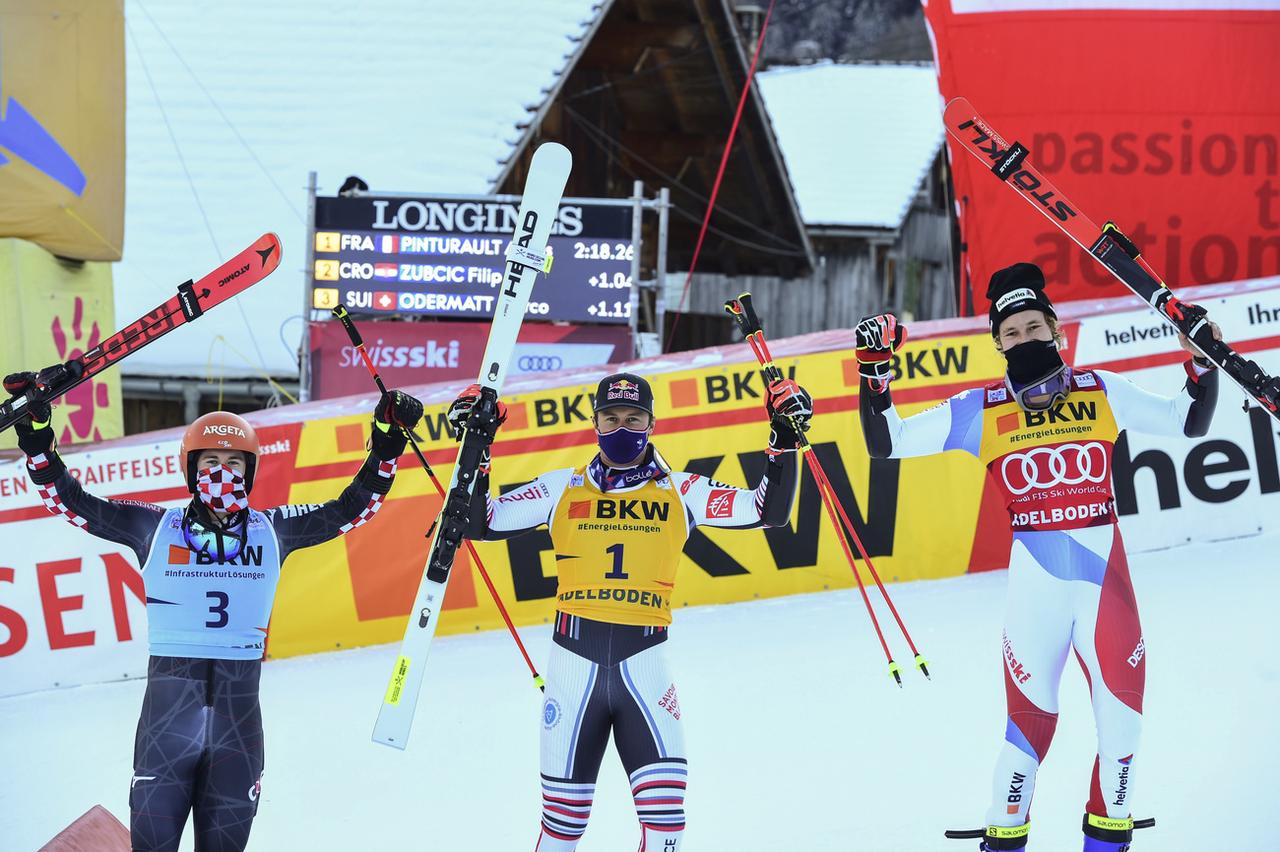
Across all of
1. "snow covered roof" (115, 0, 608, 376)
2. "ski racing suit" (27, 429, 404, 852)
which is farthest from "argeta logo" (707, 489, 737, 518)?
"snow covered roof" (115, 0, 608, 376)

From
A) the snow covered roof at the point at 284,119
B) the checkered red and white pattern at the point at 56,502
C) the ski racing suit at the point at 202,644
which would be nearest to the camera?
the ski racing suit at the point at 202,644

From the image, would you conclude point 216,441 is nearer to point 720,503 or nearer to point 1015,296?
point 720,503

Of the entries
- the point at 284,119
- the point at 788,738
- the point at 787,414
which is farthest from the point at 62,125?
the point at 787,414

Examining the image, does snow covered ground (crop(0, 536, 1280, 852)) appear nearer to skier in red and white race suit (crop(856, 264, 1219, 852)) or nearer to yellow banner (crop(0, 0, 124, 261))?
skier in red and white race suit (crop(856, 264, 1219, 852))

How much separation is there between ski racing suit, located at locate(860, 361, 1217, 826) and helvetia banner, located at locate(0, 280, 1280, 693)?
408cm

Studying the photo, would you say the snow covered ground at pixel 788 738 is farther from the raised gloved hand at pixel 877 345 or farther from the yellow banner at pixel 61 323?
the yellow banner at pixel 61 323

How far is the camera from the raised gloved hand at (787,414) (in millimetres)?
4352

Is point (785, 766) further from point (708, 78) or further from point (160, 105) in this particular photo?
point (160, 105)

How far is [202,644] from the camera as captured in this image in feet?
13.6

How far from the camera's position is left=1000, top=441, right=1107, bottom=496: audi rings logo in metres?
4.33

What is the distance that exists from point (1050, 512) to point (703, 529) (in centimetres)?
438

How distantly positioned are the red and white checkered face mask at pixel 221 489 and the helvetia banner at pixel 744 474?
4075 mm

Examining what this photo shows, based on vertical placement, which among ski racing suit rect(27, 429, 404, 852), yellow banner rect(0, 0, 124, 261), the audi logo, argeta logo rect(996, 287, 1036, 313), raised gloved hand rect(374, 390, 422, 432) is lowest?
ski racing suit rect(27, 429, 404, 852)

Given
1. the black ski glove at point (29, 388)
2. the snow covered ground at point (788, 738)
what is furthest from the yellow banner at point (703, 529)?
the black ski glove at point (29, 388)
